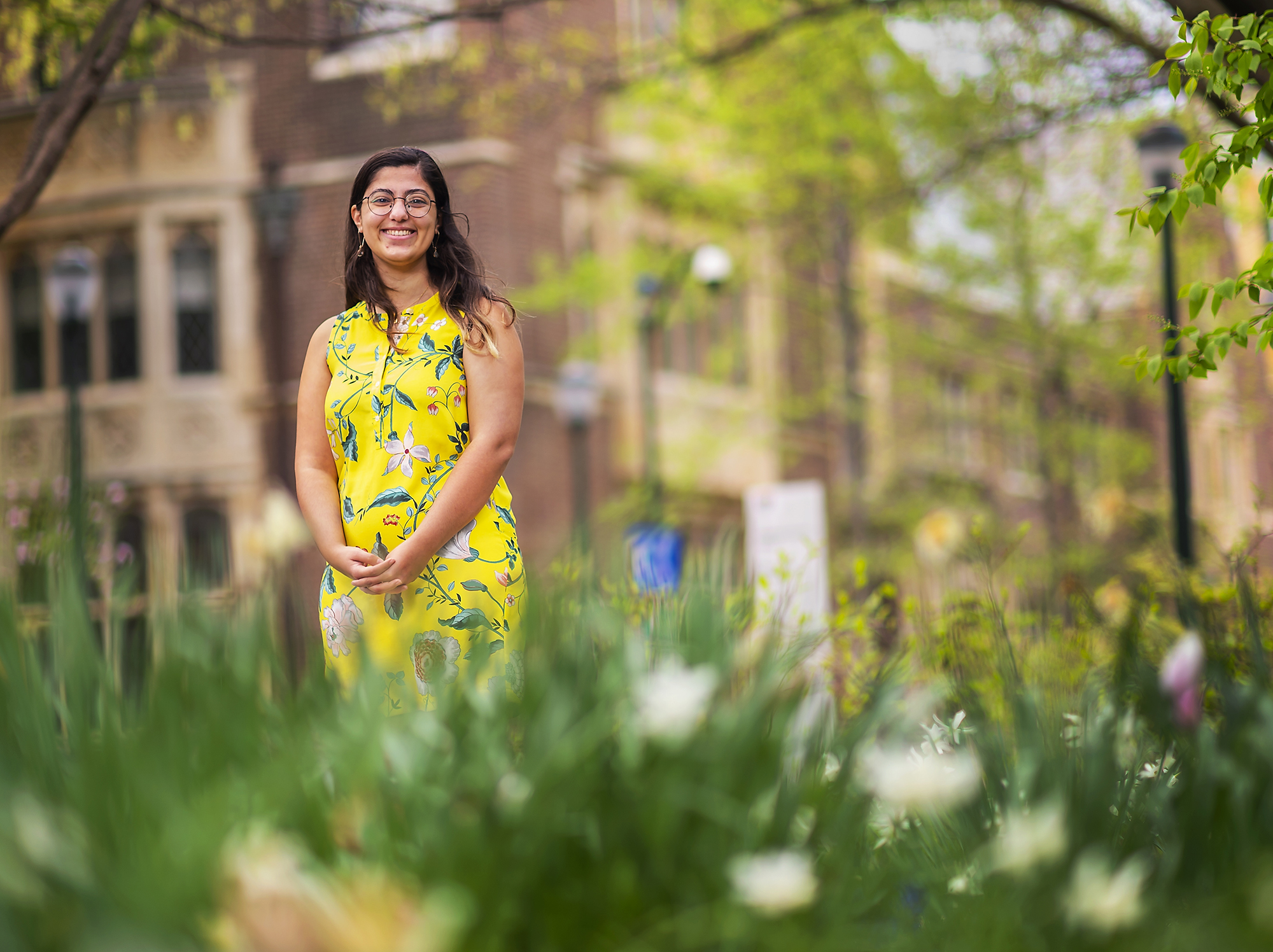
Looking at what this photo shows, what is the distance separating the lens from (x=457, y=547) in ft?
9.79

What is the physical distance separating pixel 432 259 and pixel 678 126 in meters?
15.4

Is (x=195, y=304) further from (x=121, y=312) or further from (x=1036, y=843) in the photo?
(x=1036, y=843)

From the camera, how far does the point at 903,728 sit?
1896 millimetres

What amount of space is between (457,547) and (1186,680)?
4.91 feet

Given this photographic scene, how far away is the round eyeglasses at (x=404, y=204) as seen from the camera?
3.18 metres

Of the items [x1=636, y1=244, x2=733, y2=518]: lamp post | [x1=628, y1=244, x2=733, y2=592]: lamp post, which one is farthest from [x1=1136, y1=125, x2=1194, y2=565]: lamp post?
[x1=636, y1=244, x2=733, y2=518]: lamp post

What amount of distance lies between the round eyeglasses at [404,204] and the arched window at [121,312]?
17665mm

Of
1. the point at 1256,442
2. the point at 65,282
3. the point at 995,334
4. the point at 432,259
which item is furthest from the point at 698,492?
the point at 432,259

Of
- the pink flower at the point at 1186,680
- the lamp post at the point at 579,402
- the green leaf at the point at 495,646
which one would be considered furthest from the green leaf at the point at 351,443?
the lamp post at the point at 579,402

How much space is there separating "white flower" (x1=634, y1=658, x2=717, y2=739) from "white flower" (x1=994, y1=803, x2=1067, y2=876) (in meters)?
0.42

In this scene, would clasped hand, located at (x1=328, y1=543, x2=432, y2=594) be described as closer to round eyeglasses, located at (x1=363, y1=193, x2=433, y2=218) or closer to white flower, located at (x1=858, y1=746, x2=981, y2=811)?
round eyeglasses, located at (x1=363, y1=193, x2=433, y2=218)

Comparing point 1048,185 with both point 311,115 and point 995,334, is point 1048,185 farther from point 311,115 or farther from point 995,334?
point 311,115

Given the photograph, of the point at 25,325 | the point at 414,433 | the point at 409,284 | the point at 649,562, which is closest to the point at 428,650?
the point at 414,433

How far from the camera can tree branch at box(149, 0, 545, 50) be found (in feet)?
19.9
